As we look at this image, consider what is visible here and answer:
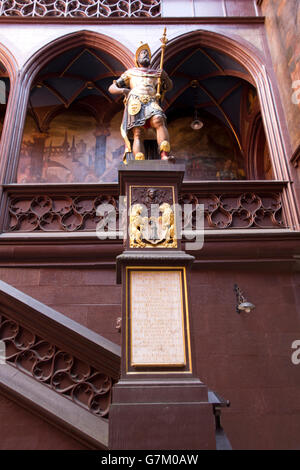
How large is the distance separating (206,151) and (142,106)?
18.3 feet

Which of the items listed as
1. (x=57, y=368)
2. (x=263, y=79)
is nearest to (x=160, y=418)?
(x=57, y=368)

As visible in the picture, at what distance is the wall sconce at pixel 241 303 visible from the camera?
16.9ft

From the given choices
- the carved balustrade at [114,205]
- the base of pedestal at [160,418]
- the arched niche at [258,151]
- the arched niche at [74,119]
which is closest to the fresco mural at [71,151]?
the arched niche at [74,119]

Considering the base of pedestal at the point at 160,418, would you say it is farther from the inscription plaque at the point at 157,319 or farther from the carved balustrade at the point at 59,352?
the carved balustrade at the point at 59,352

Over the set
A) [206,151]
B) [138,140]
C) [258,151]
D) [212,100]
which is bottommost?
[138,140]

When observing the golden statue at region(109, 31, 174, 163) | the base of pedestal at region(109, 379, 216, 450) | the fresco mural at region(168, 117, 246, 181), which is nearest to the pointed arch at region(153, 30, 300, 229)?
the fresco mural at region(168, 117, 246, 181)

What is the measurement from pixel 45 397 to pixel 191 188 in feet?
13.9

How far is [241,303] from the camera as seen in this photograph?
5.43m

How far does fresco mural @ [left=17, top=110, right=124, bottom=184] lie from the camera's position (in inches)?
370

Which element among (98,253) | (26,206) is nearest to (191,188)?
(98,253)

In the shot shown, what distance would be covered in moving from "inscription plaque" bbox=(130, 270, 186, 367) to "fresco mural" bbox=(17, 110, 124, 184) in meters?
6.41

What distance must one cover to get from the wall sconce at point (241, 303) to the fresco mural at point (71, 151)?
4595 mm

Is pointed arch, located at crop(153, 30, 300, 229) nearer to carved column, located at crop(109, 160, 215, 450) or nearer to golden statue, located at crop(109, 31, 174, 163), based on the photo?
golden statue, located at crop(109, 31, 174, 163)

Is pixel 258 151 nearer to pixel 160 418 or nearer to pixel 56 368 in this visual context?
pixel 56 368
